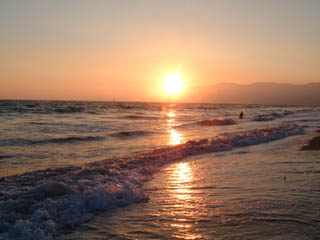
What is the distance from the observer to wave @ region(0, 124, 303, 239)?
4046 millimetres

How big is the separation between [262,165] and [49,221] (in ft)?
20.4

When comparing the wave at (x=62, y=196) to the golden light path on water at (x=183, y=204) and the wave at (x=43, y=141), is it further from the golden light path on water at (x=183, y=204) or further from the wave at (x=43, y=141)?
the wave at (x=43, y=141)

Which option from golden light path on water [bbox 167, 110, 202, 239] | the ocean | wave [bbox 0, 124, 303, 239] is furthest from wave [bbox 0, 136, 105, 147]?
golden light path on water [bbox 167, 110, 202, 239]

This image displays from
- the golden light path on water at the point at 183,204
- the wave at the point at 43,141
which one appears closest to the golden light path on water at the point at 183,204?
the golden light path on water at the point at 183,204

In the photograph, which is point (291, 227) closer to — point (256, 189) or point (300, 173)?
point (256, 189)

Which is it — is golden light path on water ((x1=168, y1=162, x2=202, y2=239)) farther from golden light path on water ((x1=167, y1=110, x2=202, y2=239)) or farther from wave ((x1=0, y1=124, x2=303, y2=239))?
wave ((x1=0, y1=124, x2=303, y2=239))

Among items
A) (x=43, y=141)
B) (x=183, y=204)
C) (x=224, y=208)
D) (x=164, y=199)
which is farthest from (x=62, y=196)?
(x=43, y=141)

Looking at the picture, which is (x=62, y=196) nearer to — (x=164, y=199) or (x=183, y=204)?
(x=164, y=199)

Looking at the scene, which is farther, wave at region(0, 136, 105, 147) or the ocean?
wave at region(0, 136, 105, 147)

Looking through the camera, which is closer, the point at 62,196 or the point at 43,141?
the point at 62,196

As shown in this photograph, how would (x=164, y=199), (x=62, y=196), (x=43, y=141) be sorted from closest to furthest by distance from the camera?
(x=62, y=196)
(x=164, y=199)
(x=43, y=141)

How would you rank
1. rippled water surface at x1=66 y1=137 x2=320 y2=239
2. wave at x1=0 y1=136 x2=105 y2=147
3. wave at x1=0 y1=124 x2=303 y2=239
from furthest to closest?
wave at x1=0 y1=136 x2=105 y2=147, wave at x1=0 y1=124 x2=303 y2=239, rippled water surface at x1=66 y1=137 x2=320 y2=239

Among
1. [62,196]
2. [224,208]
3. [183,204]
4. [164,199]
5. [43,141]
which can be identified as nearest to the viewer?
[224,208]

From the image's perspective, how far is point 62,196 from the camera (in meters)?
5.25
